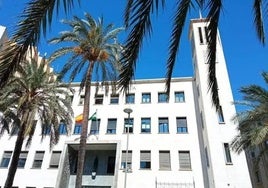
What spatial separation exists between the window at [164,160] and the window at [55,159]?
1068 centimetres

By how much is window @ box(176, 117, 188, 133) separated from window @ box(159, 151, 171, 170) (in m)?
2.76

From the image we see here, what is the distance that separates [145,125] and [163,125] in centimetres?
193

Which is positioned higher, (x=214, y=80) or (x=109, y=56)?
(x=109, y=56)

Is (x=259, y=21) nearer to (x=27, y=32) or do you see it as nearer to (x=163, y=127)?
(x=27, y=32)

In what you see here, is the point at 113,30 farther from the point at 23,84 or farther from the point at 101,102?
the point at 101,102

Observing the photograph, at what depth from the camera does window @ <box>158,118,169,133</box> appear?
27.1 meters

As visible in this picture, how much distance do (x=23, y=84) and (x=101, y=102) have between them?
1268cm

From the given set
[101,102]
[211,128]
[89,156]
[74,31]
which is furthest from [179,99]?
[74,31]

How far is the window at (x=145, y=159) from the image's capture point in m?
25.3

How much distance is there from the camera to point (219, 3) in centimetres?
414

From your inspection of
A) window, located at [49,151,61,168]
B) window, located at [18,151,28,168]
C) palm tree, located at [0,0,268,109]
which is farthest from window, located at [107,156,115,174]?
palm tree, located at [0,0,268,109]

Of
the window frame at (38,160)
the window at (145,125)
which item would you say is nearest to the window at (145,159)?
the window at (145,125)

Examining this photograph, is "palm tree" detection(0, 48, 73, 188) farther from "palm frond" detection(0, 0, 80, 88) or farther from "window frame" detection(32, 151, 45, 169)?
"palm frond" detection(0, 0, 80, 88)

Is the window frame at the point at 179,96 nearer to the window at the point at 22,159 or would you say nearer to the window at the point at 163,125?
the window at the point at 163,125
